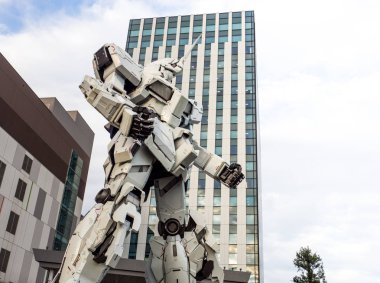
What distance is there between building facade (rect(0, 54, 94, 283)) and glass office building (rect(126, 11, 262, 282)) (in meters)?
12.0

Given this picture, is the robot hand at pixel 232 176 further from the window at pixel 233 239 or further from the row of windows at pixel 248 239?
the window at pixel 233 239

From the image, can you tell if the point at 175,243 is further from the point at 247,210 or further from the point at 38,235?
the point at 247,210

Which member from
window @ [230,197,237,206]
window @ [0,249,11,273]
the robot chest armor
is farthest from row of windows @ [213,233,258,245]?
the robot chest armor

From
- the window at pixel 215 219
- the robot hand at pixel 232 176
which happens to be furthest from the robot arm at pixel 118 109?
the window at pixel 215 219

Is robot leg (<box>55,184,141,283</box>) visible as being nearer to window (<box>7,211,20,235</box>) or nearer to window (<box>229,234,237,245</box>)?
window (<box>7,211,20,235</box>)

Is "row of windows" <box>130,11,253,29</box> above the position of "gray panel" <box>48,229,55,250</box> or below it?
above

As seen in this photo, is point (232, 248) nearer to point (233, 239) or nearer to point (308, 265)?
point (233, 239)

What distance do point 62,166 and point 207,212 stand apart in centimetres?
1842

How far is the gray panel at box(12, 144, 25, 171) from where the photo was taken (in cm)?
2970

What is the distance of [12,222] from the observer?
2980cm

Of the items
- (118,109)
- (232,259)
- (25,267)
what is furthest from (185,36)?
(118,109)

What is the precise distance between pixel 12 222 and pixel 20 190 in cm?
235

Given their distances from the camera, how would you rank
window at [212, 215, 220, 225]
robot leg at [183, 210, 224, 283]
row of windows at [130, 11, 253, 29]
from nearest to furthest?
robot leg at [183, 210, 224, 283], window at [212, 215, 220, 225], row of windows at [130, 11, 253, 29]

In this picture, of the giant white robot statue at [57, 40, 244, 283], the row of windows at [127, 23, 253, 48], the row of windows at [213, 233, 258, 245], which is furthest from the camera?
the row of windows at [127, 23, 253, 48]
